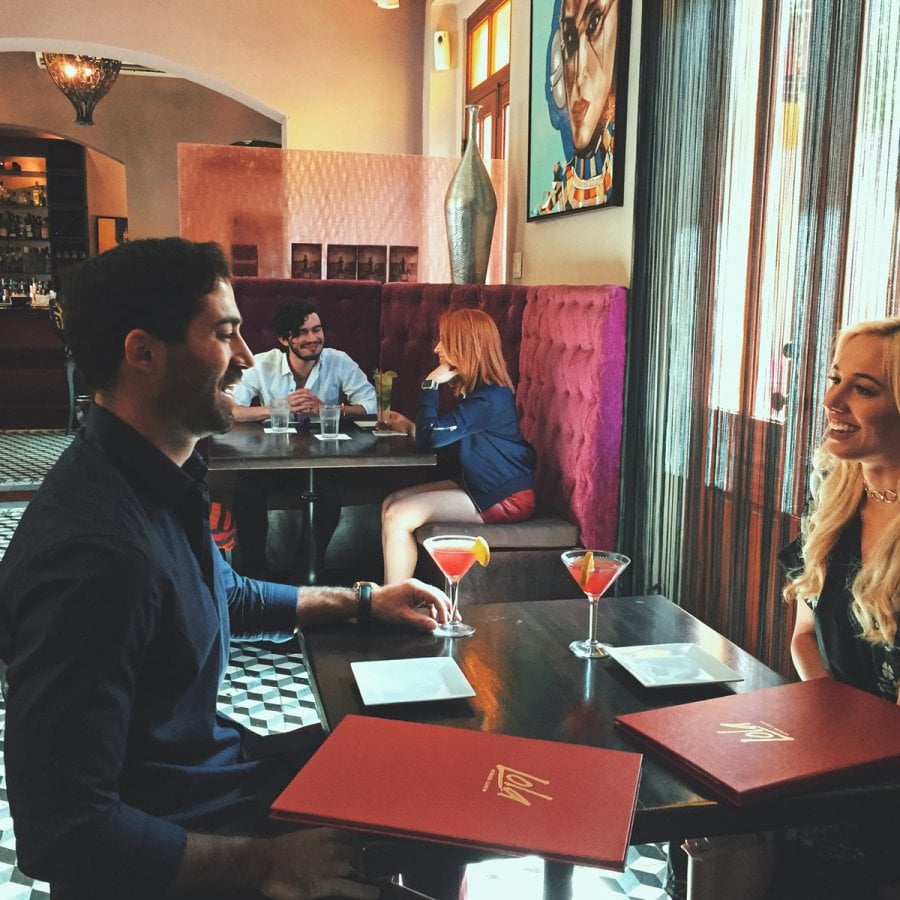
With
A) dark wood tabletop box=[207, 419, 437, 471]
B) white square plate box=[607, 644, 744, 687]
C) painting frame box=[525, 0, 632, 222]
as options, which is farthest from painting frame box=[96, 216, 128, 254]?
white square plate box=[607, 644, 744, 687]

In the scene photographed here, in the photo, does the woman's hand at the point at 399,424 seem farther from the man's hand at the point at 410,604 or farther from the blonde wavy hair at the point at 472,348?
the man's hand at the point at 410,604

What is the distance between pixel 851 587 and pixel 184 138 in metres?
9.49

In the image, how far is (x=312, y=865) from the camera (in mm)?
1076

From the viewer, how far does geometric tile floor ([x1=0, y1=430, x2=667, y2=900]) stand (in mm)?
2107

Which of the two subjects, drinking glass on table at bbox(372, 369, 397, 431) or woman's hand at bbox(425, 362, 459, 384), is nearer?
woman's hand at bbox(425, 362, 459, 384)

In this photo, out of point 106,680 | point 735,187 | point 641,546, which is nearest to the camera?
point 106,680

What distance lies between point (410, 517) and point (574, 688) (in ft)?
6.75

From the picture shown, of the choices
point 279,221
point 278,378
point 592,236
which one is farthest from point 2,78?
point 592,236

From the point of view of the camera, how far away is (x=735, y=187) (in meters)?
2.82

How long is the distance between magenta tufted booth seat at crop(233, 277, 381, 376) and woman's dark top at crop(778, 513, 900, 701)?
3519 millimetres

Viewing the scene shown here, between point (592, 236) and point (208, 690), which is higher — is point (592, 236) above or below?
above

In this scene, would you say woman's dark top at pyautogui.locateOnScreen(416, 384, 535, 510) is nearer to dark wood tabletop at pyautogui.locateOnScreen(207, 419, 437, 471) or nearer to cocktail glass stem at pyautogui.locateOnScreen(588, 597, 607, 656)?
dark wood tabletop at pyautogui.locateOnScreen(207, 419, 437, 471)

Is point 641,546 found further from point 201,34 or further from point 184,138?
point 184,138

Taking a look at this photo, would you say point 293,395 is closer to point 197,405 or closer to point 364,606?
point 364,606
